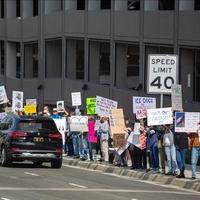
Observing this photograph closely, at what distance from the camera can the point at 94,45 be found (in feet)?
137

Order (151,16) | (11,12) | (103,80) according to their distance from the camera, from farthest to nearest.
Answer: (11,12)
(103,80)
(151,16)

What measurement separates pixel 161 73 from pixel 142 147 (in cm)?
266

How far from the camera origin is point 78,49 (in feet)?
143

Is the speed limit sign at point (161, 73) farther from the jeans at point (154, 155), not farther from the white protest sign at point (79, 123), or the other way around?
the white protest sign at point (79, 123)

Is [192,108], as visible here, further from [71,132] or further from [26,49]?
[26,49]

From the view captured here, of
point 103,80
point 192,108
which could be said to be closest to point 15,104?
point 103,80

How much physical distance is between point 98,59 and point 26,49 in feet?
31.1

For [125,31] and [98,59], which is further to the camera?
[98,59]

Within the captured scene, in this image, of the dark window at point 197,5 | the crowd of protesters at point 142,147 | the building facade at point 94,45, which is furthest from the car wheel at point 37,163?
the dark window at point 197,5

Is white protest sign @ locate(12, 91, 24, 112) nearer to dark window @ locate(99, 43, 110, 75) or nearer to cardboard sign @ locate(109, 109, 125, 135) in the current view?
dark window @ locate(99, 43, 110, 75)

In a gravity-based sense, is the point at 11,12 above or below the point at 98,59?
above

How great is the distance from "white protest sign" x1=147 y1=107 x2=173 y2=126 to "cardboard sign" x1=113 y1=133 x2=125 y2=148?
3.23 m

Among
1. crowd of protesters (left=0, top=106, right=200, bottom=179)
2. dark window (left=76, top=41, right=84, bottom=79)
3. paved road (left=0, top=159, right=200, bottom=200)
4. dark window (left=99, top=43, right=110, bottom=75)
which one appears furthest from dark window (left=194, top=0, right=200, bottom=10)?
paved road (left=0, top=159, right=200, bottom=200)

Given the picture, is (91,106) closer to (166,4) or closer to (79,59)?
(166,4)
